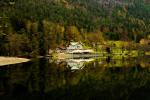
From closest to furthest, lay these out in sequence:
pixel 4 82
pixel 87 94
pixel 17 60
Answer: pixel 87 94 → pixel 4 82 → pixel 17 60

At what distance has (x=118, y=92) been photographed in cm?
5794

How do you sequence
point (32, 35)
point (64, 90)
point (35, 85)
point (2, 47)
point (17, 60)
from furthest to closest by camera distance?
point (32, 35), point (2, 47), point (17, 60), point (35, 85), point (64, 90)

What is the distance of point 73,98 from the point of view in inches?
2056

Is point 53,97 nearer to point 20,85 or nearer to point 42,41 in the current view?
point 20,85

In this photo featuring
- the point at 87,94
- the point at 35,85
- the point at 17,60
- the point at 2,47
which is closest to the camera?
the point at 87,94

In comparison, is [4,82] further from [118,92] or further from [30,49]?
[30,49]

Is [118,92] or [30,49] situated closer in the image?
[118,92]

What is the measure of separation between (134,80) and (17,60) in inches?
2941

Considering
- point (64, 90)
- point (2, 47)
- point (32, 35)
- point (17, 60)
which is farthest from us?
point (32, 35)

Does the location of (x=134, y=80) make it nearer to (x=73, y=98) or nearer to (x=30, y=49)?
(x=73, y=98)

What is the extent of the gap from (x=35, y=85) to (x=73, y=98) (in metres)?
15.4

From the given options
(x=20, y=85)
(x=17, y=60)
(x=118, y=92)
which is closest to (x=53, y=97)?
(x=118, y=92)

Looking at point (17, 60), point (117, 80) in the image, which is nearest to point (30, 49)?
point (17, 60)

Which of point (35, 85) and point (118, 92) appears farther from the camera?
point (35, 85)
